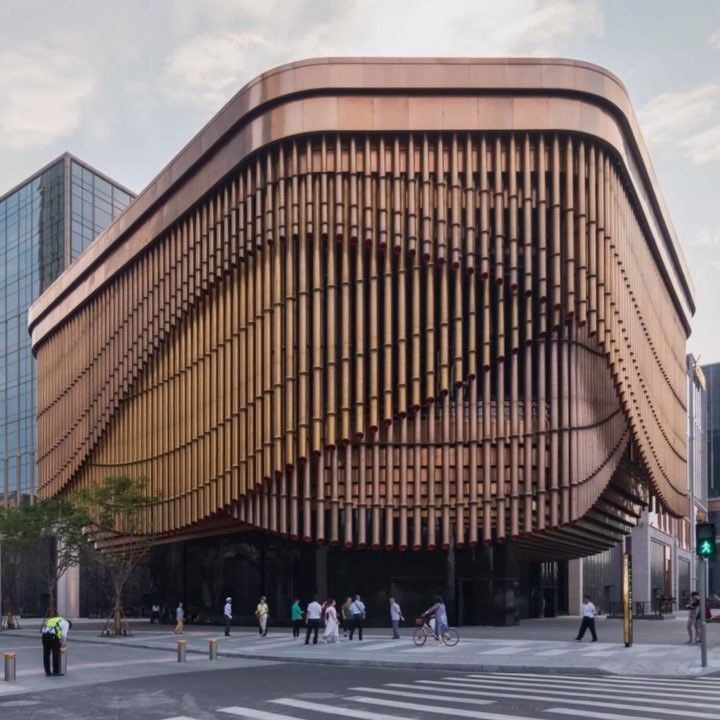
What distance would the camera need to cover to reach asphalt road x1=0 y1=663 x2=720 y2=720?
61.7 feet

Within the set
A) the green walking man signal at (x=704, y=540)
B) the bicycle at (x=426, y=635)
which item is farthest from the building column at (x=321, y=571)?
the green walking man signal at (x=704, y=540)

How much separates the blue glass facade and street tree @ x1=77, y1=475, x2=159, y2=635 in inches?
1322

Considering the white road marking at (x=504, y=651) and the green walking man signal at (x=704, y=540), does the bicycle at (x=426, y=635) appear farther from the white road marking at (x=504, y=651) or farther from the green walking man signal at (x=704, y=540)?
the green walking man signal at (x=704, y=540)

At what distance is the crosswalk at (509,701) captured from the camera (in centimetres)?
1842

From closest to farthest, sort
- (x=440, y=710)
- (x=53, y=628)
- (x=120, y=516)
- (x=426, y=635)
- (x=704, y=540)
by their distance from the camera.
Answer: (x=440, y=710) → (x=53, y=628) → (x=704, y=540) → (x=426, y=635) → (x=120, y=516)

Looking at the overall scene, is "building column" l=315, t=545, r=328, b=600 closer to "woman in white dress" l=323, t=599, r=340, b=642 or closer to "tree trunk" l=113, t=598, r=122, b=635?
"tree trunk" l=113, t=598, r=122, b=635

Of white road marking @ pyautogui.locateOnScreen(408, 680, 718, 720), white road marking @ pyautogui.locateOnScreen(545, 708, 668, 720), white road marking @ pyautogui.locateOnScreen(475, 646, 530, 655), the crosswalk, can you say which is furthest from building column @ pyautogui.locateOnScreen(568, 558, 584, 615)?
white road marking @ pyautogui.locateOnScreen(545, 708, 668, 720)

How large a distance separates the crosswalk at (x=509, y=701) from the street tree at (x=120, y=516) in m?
28.6

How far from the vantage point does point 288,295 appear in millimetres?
46219

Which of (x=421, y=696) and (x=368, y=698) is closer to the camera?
(x=368, y=698)

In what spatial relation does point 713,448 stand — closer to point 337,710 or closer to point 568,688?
point 568,688

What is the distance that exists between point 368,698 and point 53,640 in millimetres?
9568

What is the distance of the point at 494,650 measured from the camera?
34.0 m

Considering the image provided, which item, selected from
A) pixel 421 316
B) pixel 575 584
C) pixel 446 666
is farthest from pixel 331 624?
pixel 575 584
